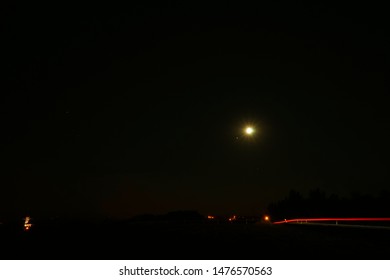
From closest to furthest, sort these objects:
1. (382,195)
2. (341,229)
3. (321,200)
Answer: (341,229), (382,195), (321,200)

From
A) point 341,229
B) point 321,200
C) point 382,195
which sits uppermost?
point 321,200

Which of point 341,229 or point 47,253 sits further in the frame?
point 341,229

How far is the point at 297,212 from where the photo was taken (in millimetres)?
186250

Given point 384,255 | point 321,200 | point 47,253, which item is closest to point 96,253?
point 47,253

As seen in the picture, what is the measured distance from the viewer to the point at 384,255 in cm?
1539

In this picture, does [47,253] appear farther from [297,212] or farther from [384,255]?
[297,212]

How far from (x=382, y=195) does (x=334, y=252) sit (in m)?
132
